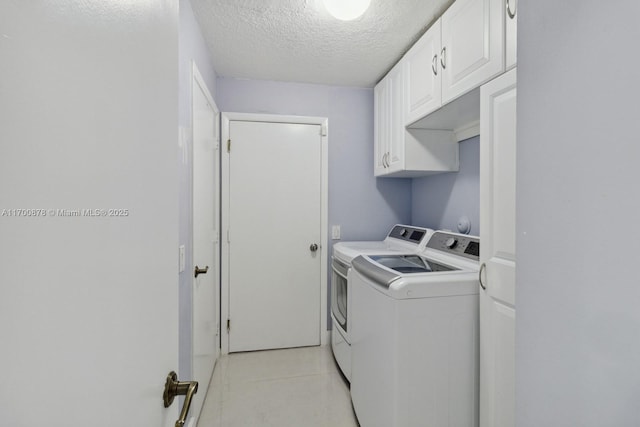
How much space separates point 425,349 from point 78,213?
1.36 m

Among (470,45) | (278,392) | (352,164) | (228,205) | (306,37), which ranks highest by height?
(306,37)

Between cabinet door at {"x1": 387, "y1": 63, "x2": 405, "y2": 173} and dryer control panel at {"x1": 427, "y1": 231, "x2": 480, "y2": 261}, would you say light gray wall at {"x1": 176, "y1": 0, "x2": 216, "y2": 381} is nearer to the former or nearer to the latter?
cabinet door at {"x1": 387, "y1": 63, "x2": 405, "y2": 173}

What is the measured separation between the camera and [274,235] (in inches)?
101

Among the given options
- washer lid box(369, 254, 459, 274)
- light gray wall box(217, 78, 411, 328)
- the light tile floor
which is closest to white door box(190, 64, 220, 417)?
the light tile floor

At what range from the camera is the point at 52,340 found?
285 millimetres

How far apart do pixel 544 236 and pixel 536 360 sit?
226 mm

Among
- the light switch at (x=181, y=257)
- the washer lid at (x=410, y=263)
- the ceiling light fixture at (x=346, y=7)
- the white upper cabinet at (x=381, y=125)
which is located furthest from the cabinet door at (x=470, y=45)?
the light switch at (x=181, y=257)

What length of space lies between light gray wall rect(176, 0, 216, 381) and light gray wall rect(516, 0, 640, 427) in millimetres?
1365

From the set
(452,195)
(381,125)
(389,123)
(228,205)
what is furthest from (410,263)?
(228,205)

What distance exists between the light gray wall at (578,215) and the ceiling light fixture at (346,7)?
1.08 meters

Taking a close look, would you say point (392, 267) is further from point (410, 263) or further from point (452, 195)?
point (452, 195)

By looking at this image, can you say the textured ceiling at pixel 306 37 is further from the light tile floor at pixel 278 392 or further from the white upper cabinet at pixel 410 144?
the light tile floor at pixel 278 392

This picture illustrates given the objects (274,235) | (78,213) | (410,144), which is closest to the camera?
(78,213)

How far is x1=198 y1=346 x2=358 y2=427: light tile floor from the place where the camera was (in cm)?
173
